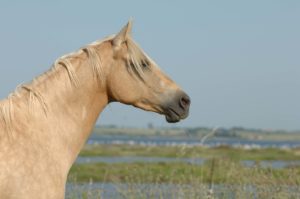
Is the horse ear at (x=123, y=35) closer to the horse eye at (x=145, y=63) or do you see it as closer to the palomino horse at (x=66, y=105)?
the palomino horse at (x=66, y=105)

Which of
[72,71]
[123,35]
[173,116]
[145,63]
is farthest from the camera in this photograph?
[173,116]

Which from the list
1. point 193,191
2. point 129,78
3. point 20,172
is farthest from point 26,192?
point 193,191

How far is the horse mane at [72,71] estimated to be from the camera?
472cm

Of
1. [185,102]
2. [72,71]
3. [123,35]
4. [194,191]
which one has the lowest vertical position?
[194,191]

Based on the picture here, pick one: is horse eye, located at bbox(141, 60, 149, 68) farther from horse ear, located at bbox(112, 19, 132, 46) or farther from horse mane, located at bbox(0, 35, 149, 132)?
horse ear, located at bbox(112, 19, 132, 46)

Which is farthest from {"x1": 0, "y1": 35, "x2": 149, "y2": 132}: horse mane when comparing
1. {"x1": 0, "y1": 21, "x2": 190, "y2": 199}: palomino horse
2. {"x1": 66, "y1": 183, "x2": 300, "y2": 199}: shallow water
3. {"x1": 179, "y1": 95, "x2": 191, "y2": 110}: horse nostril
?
{"x1": 66, "y1": 183, "x2": 300, "y2": 199}: shallow water

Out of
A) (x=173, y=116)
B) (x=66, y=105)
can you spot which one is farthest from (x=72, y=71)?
(x=173, y=116)

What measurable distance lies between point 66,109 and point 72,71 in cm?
29

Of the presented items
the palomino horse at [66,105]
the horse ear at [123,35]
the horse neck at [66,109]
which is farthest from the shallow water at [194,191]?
the horse ear at [123,35]

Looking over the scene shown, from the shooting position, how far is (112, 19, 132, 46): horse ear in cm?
505

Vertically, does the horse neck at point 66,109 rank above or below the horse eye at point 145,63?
below

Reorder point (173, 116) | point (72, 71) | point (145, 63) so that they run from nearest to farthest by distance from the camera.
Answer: point (72, 71) → point (145, 63) → point (173, 116)

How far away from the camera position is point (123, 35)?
16.6ft

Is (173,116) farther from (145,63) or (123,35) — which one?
(123,35)
